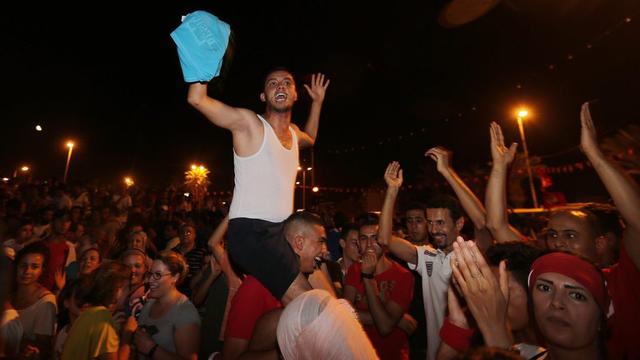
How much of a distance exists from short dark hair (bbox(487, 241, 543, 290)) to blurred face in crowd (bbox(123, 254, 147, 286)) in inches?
168

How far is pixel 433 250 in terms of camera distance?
4.59 meters

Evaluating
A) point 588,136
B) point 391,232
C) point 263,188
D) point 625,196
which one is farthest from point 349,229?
point 625,196

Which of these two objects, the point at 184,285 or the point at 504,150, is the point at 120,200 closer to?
the point at 184,285

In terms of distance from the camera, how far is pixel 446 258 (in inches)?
160

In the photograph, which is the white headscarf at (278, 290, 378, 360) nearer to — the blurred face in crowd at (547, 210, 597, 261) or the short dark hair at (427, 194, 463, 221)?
the blurred face in crowd at (547, 210, 597, 261)

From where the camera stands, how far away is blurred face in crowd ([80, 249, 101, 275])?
18.2 ft

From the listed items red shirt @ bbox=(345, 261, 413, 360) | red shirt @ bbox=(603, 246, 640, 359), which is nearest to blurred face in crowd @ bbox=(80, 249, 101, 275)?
red shirt @ bbox=(345, 261, 413, 360)

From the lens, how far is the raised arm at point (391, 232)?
15.2ft

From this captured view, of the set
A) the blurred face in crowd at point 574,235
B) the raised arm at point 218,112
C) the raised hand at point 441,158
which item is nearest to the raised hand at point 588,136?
the blurred face in crowd at point 574,235

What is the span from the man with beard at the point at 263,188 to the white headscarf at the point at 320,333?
1.08 metres

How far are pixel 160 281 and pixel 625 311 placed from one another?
4245 mm

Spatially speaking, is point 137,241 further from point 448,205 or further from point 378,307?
point 448,205

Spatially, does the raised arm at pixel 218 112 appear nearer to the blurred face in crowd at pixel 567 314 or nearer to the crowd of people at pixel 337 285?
the crowd of people at pixel 337 285

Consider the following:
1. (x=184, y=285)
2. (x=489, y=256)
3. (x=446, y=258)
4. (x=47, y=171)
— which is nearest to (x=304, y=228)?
(x=489, y=256)
